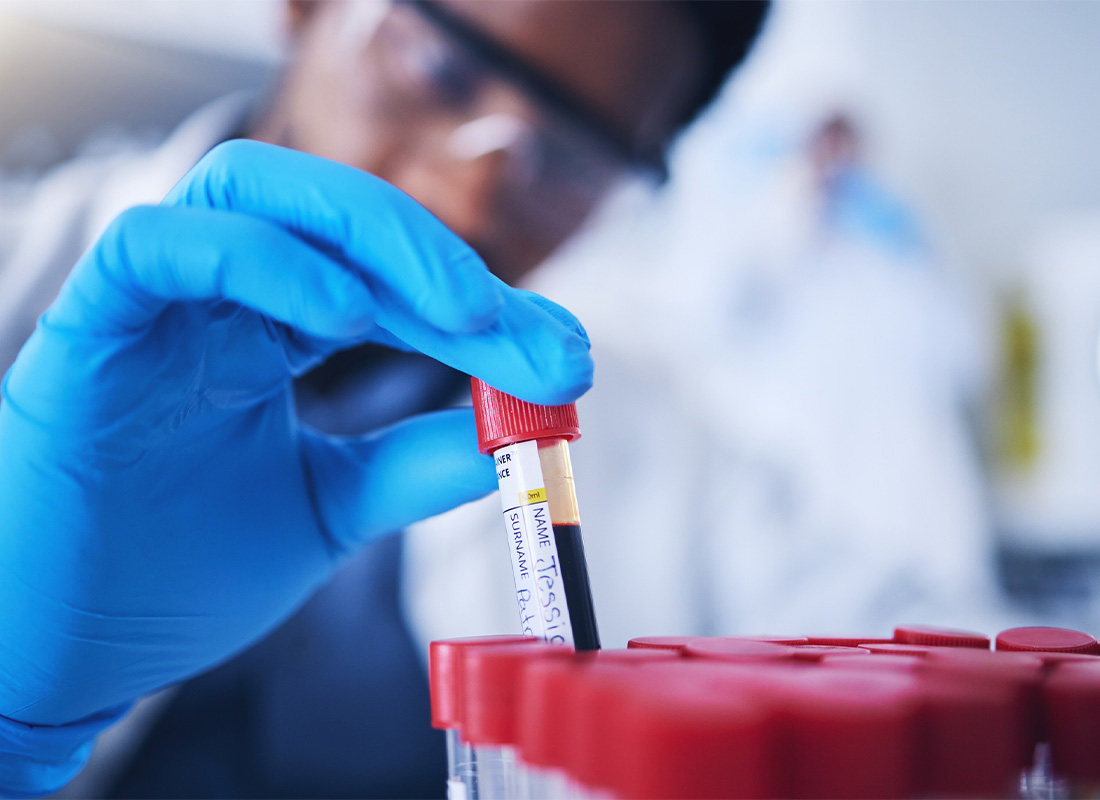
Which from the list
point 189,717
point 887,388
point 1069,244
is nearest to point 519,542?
point 189,717

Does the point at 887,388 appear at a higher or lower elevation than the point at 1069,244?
lower

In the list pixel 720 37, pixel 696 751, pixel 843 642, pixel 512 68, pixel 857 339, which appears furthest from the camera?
pixel 857 339

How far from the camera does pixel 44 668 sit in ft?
1.81

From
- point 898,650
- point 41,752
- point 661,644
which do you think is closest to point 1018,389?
point 898,650

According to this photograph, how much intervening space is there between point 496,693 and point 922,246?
1359 mm

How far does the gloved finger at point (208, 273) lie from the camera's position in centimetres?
45

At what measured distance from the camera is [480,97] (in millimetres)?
1102

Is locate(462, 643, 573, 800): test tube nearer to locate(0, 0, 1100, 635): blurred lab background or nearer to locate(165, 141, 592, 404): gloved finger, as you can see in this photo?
locate(165, 141, 592, 404): gloved finger

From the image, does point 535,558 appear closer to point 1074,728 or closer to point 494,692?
point 494,692

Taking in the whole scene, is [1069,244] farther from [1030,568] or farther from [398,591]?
[398,591]

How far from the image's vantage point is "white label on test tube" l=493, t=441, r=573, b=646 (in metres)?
0.46

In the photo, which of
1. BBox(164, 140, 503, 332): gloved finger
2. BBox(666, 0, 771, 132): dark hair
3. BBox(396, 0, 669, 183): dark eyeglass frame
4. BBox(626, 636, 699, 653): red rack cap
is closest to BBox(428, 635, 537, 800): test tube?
BBox(626, 636, 699, 653): red rack cap

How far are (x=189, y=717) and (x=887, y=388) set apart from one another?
1.35m

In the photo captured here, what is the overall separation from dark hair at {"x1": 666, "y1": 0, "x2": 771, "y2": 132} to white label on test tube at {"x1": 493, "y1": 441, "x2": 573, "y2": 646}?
1.00m
